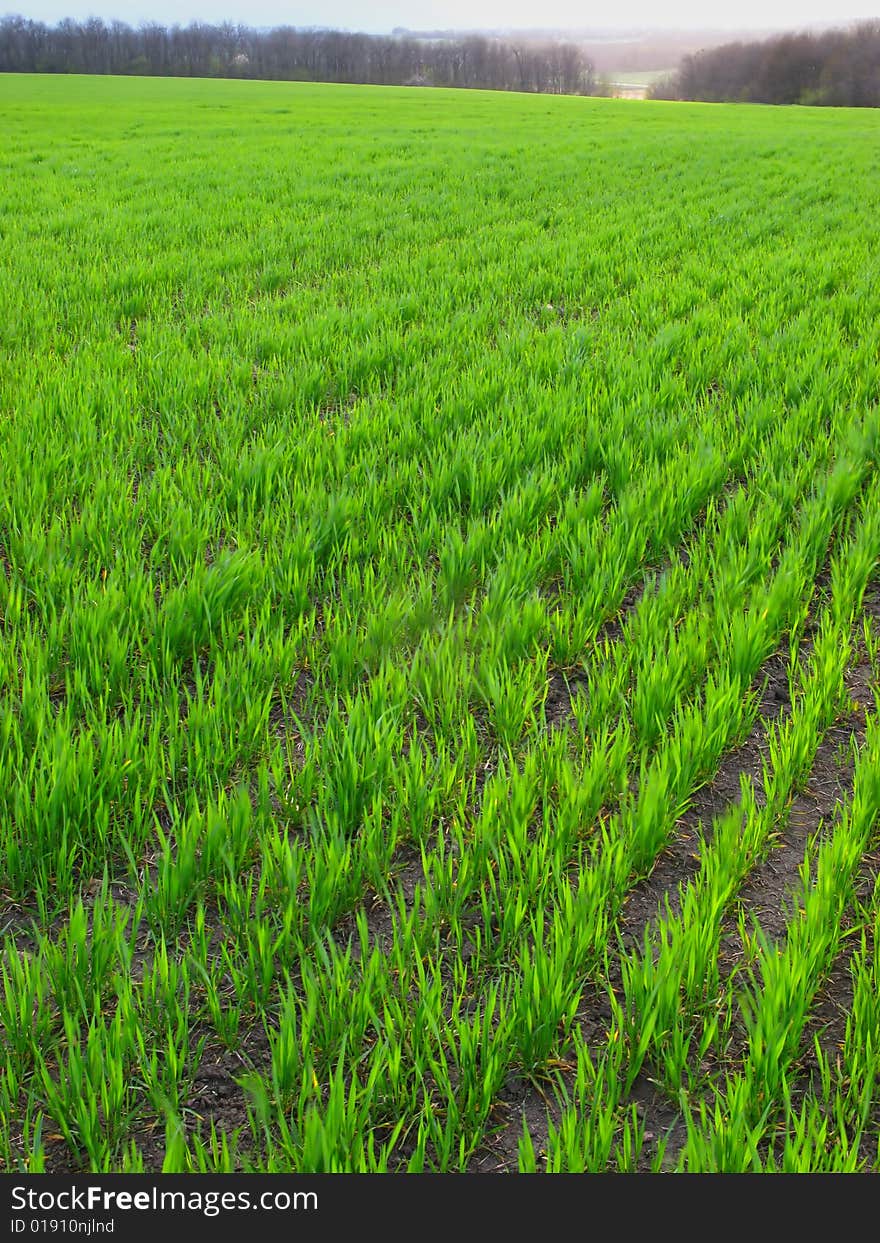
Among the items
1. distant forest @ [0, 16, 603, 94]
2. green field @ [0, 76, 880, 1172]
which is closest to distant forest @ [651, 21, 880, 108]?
distant forest @ [0, 16, 603, 94]

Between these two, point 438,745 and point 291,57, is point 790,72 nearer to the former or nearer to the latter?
point 291,57

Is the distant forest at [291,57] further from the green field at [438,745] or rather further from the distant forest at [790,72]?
the green field at [438,745]

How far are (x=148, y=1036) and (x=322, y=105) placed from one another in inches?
1310

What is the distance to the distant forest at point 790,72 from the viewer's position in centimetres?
6300

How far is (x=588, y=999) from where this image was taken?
1485 millimetres


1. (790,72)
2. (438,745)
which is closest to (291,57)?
(790,72)

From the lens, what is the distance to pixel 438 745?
6.54ft

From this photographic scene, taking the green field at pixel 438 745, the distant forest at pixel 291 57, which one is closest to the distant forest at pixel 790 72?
the distant forest at pixel 291 57

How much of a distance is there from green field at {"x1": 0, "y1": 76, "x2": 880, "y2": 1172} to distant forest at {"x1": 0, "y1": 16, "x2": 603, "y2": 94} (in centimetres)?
7675

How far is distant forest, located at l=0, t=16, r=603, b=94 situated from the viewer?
229 ft

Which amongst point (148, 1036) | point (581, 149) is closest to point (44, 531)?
point (148, 1036)

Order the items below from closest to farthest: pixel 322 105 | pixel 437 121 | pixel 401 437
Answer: pixel 401 437
pixel 437 121
pixel 322 105

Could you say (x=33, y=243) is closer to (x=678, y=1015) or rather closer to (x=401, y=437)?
(x=401, y=437)

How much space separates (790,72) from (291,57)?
42.7 m
